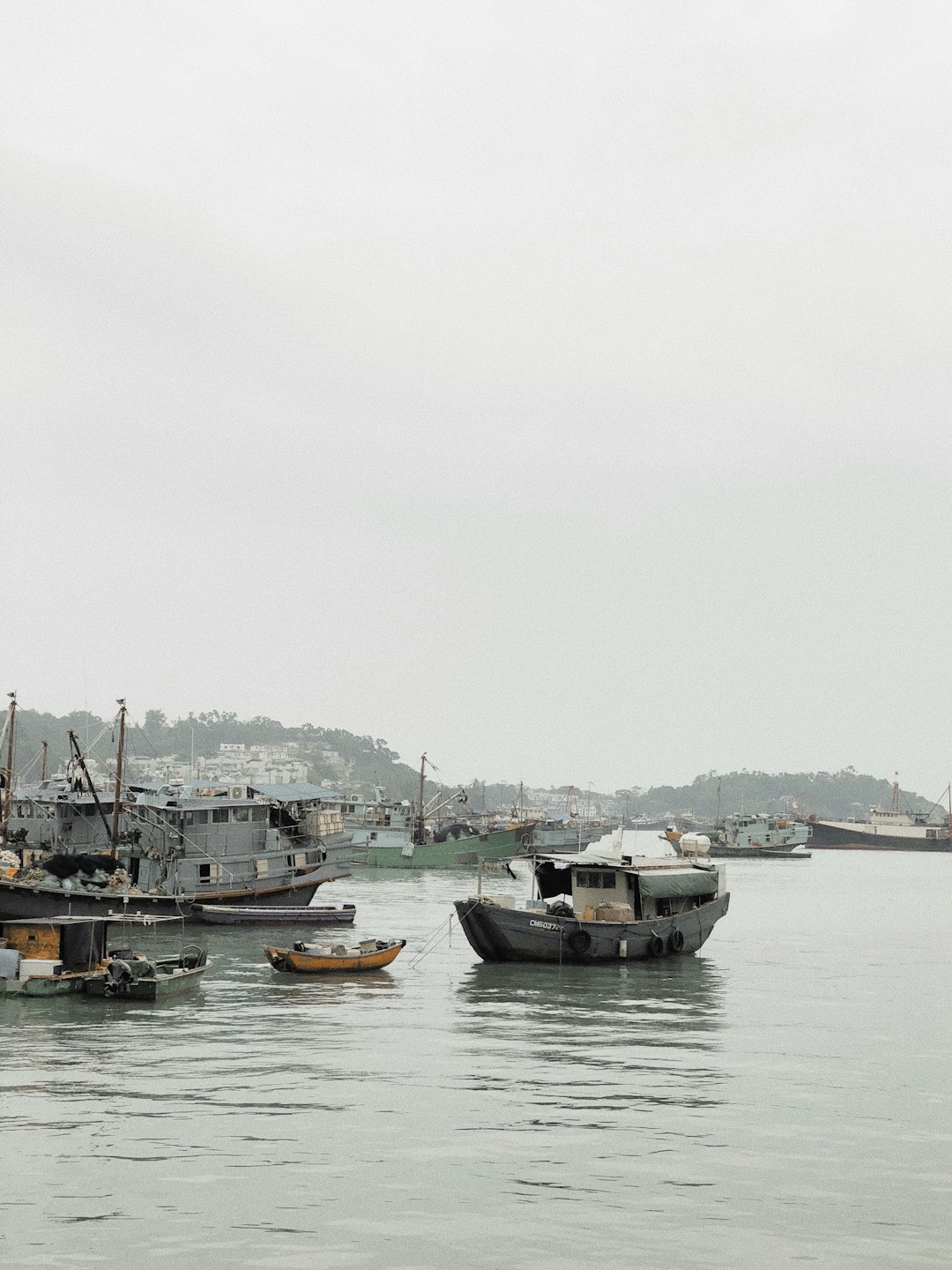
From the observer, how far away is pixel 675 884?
55094 millimetres

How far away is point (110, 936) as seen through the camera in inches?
2504

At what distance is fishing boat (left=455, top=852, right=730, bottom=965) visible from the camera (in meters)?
51.9

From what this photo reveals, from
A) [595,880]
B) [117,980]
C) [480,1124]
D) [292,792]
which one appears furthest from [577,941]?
[292,792]

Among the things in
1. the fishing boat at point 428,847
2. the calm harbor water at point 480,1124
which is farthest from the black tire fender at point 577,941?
the fishing boat at point 428,847

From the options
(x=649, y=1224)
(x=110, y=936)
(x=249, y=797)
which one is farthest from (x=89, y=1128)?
(x=249, y=797)

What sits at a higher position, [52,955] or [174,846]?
[174,846]

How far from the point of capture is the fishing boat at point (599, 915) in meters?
51.9

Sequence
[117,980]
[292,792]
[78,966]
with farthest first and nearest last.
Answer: [292,792] → [78,966] → [117,980]

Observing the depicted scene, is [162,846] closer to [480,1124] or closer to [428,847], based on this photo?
[480,1124]

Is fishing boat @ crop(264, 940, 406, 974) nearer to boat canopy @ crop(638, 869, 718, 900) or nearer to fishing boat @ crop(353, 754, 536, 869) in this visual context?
boat canopy @ crop(638, 869, 718, 900)

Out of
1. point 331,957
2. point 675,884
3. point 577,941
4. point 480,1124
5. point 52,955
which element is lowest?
point 480,1124

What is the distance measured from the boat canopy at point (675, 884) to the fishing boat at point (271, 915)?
20287mm

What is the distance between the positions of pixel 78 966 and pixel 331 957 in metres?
9.46

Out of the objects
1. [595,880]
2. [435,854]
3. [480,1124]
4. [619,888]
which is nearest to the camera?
[480,1124]
